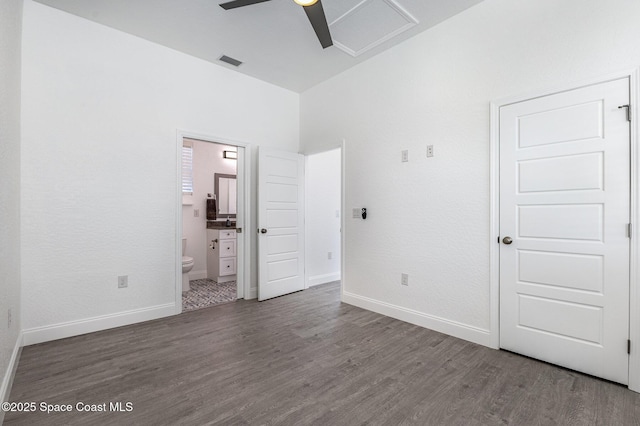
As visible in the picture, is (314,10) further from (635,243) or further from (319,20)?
(635,243)

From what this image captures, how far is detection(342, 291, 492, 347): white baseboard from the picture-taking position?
2.67 m

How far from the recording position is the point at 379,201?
11.4 feet

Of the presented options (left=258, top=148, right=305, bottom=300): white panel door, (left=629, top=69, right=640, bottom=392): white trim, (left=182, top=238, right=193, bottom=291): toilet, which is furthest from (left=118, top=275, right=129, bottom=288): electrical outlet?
(left=629, top=69, right=640, bottom=392): white trim

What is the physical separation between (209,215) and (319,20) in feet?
12.7

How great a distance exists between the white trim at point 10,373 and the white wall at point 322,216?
3110mm

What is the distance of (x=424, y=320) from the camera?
3.04m

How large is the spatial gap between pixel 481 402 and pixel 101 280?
3.38 m

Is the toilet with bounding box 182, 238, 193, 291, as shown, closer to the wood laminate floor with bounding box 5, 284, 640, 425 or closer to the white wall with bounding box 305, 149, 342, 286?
the wood laminate floor with bounding box 5, 284, 640, 425

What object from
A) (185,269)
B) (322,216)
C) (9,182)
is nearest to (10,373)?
(9,182)

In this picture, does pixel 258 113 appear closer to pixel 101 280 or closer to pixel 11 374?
pixel 101 280

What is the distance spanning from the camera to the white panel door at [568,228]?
2.04 meters

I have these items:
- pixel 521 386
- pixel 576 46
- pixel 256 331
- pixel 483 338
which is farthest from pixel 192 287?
pixel 576 46

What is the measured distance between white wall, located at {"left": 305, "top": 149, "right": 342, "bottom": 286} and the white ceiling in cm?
156

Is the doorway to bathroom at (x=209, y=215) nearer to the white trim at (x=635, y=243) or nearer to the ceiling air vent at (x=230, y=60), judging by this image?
the ceiling air vent at (x=230, y=60)
